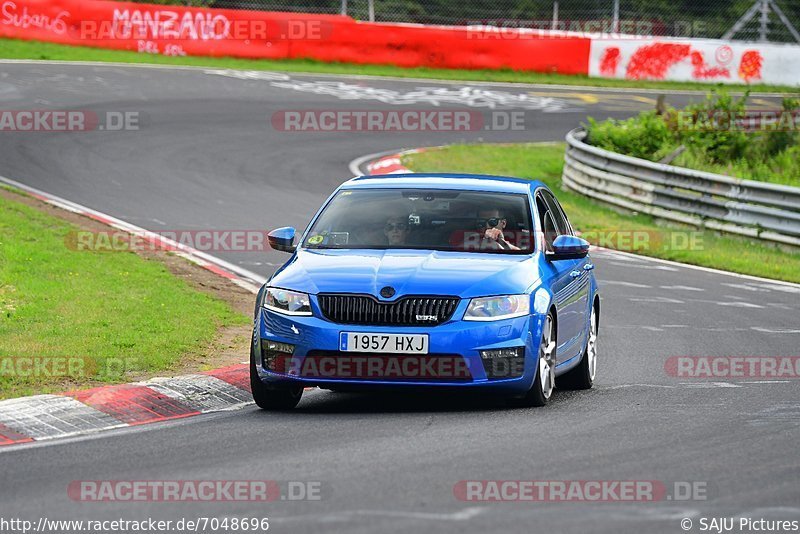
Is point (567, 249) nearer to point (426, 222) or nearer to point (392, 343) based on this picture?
point (426, 222)

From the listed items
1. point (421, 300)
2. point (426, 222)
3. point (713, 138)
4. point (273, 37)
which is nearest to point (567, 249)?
point (426, 222)

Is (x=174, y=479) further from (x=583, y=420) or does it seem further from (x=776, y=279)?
(x=776, y=279)

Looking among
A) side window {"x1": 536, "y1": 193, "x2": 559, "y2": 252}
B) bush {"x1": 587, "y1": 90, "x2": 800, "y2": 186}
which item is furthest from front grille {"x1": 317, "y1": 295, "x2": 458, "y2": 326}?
bush {"x1": 587, "y1": 90, "x2": 800, "y2": 186}

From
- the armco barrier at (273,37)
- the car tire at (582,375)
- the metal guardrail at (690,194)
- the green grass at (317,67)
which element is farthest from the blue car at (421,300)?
the armco barrier at (273,37)

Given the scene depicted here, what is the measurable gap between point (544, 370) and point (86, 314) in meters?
4.50

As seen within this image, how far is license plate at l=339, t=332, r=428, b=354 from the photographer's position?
28.1 feet

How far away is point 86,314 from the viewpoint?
38.9ft

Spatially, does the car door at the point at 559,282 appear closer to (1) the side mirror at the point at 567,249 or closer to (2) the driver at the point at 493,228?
(1) the side mirror at the point at 567,249

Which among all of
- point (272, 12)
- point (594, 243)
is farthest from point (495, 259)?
point (272, 12)

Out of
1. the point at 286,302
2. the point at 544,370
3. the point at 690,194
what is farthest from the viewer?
the point at 690,194

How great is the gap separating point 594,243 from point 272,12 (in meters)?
20.8

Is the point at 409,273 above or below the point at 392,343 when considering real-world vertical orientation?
above

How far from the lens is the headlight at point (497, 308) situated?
8758mm

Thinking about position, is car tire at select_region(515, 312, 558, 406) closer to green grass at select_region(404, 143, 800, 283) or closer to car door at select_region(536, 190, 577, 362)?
car door at select_region(536, 190, 577, 362)
